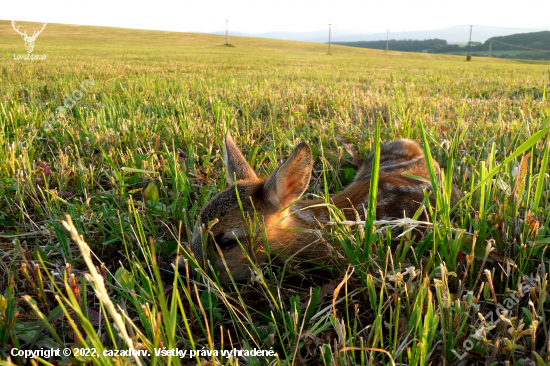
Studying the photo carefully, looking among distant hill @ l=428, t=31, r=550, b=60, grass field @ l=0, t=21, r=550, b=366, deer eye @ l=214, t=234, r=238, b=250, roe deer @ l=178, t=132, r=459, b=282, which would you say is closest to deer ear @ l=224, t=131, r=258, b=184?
roe deer @ l=178, t=132, r=459, b=282

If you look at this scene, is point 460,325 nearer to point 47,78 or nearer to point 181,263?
point 181,263

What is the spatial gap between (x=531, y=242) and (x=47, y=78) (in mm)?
11508

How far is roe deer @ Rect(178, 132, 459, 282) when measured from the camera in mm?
2490

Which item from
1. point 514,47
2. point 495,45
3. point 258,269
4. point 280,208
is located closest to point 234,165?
point 280,208

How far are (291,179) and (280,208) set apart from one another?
0.28 metres

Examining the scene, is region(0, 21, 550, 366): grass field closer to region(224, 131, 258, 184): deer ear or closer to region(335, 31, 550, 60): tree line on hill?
region(224, 131, 258, 184): deer ear

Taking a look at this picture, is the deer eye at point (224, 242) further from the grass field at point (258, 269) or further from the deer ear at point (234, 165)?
the deer ear at point (234, 165)

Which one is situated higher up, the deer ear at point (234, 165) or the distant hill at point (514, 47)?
the distant hill at point (514, 47)

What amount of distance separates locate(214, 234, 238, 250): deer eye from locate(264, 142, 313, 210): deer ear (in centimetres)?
40

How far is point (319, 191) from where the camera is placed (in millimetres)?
3434

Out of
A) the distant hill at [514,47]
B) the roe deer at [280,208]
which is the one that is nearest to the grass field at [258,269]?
the roe deer at [280,208]

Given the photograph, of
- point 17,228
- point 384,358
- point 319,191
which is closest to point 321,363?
point 384,358

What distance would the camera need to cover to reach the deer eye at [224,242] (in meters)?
2.57

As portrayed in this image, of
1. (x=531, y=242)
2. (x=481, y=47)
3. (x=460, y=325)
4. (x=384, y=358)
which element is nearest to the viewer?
(x=384, y=358)
